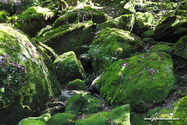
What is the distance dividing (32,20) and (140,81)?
11778 mm

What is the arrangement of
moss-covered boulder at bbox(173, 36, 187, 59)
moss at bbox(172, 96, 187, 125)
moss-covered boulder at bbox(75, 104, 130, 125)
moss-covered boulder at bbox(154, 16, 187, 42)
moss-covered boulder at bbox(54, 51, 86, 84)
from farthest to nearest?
moss-covered boulder at bbox(54, 51, 86, 84)
moss-covered boulder at bbox(154, 16, 187, 42)
moss-covered boulder at bbox(173, 36, 187, 59)
moss-covered boulder at bbox(75, 104, 130, 125)
moss at bbox(172, 96, 187, 125)

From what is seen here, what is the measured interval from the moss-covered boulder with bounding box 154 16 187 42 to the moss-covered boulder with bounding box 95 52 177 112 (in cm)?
213

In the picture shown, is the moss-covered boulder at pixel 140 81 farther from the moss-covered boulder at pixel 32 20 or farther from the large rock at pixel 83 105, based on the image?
the moss-covered boulder at pixel 32 20

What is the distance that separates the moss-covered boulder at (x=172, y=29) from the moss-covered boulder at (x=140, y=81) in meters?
2.13

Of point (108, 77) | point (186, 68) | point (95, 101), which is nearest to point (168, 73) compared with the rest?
point (186, 68)

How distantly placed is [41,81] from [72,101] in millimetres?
1373

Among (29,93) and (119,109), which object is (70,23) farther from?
(119,109)

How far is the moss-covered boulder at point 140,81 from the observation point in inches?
154

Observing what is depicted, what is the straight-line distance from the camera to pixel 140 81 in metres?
4.26

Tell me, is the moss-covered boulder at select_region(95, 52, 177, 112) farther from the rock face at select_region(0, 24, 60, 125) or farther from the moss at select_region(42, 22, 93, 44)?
the moss at select_region(42, 22, 93, 44)

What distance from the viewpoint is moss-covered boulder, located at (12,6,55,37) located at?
11625 millimetres

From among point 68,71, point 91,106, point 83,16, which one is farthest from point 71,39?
point 91,106

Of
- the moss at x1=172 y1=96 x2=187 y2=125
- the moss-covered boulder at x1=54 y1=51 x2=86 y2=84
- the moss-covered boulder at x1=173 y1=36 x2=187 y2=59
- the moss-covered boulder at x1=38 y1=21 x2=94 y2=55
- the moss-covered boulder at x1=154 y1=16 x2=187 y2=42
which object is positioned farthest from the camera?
the moss-covered boulder at x1=38 y1=21 x2=94 y2=55

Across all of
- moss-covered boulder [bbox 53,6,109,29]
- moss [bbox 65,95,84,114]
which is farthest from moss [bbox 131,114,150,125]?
moss-covered boulder [bbox 53,6,109,29]
